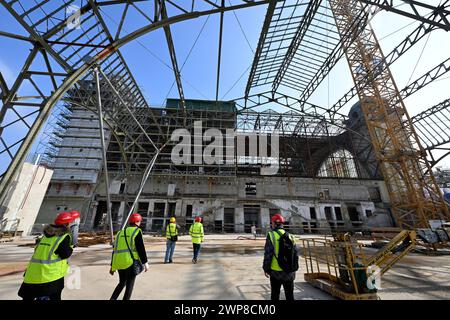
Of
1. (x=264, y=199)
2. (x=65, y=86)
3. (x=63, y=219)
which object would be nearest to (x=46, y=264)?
(x=63, y=219)

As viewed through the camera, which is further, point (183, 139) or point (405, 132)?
point (183, 139)

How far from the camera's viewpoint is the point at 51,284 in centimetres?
212

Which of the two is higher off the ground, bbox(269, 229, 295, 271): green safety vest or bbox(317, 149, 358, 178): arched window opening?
bbox(317, 149, 358, 178): arched window opening

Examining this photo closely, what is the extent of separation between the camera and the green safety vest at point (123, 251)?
2.97m

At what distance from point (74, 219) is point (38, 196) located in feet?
64.6

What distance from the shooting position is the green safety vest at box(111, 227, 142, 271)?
2.97 metres

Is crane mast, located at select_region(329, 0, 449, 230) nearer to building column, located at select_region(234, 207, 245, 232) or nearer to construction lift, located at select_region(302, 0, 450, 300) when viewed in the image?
construction lift, located at select_region(302, 0, 450, 300)

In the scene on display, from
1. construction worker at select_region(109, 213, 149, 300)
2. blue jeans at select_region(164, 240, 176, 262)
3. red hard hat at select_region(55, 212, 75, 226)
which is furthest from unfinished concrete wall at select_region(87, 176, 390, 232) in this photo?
red hard hat at select_region(55, 212, 75, 226)

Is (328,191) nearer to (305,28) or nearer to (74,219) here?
(305,28)

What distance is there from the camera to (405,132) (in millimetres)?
18125

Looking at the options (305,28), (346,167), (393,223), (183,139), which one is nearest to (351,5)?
(305,28)

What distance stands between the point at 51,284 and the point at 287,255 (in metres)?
2.94

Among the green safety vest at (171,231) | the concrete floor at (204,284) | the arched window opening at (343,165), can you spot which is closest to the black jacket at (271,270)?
the concrete floor at (204,284)

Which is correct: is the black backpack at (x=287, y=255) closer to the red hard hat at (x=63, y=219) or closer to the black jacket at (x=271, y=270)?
the black jacket at (x=271, y=270)
